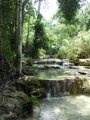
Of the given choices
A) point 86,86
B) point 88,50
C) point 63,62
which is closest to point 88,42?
point 88,50

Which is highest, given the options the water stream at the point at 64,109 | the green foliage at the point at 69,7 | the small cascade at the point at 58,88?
the green foliage at the point at 69,7

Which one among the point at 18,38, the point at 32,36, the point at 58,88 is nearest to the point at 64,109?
the point at 58,88

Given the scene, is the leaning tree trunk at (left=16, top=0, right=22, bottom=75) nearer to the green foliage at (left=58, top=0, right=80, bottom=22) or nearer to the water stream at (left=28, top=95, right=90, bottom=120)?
the water stream at (left=28, top=95, right=90, bottom=120)

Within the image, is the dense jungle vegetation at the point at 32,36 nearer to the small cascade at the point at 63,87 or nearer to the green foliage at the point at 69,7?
the green foliage at the point at 69,7

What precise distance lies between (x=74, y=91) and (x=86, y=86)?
0.57 meters

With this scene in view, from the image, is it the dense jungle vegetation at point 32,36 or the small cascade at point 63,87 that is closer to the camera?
the dense jungle vegetation at point 32,36

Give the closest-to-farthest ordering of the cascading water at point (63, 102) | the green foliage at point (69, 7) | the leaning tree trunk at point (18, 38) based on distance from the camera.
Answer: the cascading water at point (63, 102)
the leaning tree trunk at point (18, 38)
the green foliage at point (69, 7)

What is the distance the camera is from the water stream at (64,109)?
8.61 meters

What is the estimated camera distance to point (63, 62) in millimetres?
21359

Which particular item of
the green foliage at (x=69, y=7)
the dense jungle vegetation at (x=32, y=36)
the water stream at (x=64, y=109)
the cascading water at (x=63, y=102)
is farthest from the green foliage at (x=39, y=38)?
the water stream at (x=64, y=109)

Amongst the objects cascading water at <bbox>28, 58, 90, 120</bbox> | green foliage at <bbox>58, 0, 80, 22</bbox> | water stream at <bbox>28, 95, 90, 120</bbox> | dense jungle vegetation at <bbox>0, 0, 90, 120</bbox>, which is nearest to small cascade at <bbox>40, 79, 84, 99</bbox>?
cascading water at <bbox>28, 58, 90, 120</bbox>

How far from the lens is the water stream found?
861cm

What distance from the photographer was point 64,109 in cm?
959

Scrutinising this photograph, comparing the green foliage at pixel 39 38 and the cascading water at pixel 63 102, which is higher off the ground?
the green foliage at pixel 39 38
